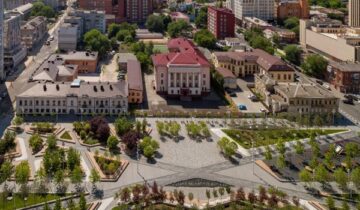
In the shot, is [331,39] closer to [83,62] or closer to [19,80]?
[83,62]

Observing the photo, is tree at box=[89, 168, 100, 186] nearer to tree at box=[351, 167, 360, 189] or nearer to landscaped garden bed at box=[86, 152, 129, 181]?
landscaped garden bed at box=[86, 152, 129, 181]

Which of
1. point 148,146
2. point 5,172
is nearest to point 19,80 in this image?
point 148,146

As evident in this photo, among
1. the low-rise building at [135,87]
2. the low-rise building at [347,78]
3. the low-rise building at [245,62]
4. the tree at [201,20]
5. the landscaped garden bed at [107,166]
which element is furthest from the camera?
the tree at [201,20]

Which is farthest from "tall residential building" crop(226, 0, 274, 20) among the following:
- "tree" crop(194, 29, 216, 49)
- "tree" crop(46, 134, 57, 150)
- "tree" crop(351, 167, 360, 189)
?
"tree" crop(351, 167, 360, 189)

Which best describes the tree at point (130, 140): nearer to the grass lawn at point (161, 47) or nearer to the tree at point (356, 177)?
the tree at point (356, 177)

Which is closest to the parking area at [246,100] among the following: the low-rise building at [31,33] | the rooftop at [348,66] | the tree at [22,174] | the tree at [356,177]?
the rooftop at [348,66]

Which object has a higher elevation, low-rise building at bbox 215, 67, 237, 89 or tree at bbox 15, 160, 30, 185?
low-rise building at bbox 215, 67, 237, 89
